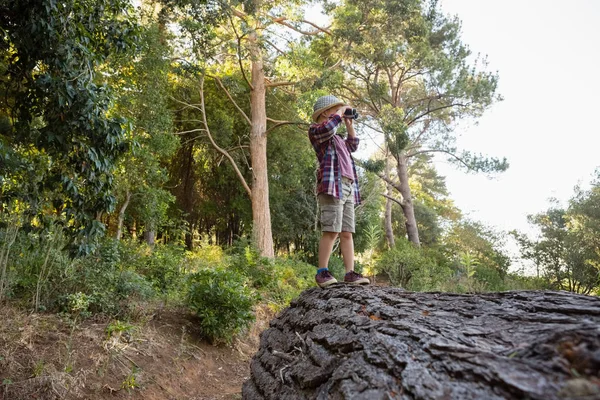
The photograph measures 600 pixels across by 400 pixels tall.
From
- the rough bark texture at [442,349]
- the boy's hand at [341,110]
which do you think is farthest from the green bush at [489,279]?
the rough bark texture at [442,349]

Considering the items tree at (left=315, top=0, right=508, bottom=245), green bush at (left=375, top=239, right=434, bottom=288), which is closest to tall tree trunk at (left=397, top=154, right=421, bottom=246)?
tree at (left=315, top=0, right=508, bottom=245)

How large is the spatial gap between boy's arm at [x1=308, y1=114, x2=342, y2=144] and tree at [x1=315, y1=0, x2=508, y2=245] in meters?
9.01

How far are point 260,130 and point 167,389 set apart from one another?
9.80 m

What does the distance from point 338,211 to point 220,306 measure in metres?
2.39

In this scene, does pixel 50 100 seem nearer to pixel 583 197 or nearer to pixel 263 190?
pixel 263 190

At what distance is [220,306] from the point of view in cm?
515

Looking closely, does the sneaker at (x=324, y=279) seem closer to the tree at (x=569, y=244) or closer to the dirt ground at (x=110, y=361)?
the dirt ground at (x=110, y=361)

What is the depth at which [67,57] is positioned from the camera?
10.0 feet

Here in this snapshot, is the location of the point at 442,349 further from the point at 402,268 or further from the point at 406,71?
the point at 406,71

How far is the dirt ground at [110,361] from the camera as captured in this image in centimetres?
331

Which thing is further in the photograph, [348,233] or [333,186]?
[348,233]

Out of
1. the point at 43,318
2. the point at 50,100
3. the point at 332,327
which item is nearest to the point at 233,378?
the point at 43,318

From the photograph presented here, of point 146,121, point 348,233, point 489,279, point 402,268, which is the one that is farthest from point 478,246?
point 348,233

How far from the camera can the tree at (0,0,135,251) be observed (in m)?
3.02
